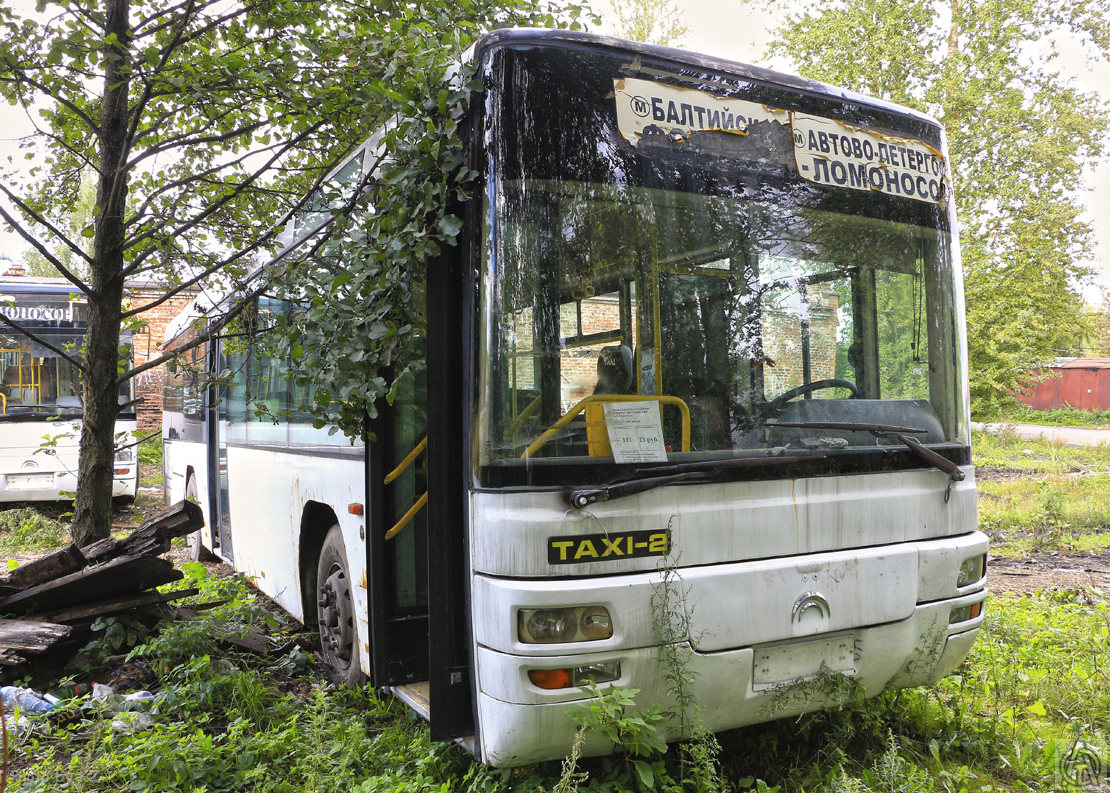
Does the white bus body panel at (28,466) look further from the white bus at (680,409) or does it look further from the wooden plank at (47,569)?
the white bus at (680,409)

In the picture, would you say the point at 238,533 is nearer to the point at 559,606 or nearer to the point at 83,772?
the point at 83,772

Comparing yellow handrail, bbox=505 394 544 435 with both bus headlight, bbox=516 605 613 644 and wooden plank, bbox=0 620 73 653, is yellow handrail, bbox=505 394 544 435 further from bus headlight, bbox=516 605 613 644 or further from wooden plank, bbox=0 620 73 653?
wooden plank, bbox=0 620 73 653

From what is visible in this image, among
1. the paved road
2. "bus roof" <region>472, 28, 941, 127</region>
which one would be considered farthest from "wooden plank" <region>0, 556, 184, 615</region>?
the paved road

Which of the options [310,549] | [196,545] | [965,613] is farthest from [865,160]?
[196,545]

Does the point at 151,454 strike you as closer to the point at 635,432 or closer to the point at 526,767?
the point at 526,767

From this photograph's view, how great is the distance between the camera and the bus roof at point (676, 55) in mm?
3098

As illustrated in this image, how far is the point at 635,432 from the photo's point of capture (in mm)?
3057

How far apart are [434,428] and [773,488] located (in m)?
1.34

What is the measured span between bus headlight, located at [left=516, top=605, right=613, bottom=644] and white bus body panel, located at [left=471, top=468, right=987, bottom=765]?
0.03 metres

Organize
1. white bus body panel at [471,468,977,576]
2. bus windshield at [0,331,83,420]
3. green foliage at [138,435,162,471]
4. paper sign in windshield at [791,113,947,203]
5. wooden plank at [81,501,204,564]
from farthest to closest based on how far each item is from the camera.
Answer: green foliage at [138,435,162,471]
bus windshield at [0,331,83,420]
wooden plank at [81,501,204,564]
paper sign in windshield at [791,113,947,203]
white bus body panel at [471,468,977,576]

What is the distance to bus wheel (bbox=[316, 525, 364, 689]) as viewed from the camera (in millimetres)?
4609

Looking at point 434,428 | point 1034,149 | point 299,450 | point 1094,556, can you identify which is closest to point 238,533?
point 299,450

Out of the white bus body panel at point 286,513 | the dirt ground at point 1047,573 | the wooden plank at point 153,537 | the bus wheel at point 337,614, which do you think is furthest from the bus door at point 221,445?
the dirt ground at point 1047,573

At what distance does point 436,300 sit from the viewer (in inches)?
128
